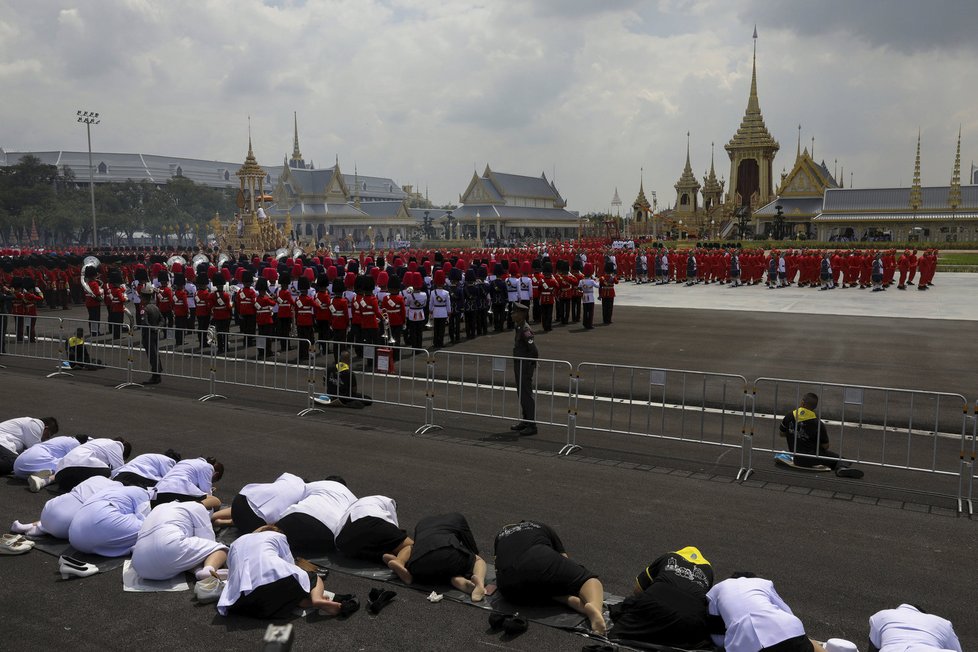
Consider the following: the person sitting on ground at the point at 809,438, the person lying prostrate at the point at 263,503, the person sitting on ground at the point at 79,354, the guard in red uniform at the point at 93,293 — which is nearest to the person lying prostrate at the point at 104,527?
the person lying prostrate at the point at 263,503

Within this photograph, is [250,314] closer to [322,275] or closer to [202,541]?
[322,275]

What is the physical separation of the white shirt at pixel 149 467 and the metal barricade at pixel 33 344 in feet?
27.1

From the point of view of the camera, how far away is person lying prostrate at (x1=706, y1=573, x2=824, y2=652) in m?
4.35

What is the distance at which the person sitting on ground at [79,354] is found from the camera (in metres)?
14.4

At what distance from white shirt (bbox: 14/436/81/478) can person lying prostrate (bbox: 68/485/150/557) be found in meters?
2.03

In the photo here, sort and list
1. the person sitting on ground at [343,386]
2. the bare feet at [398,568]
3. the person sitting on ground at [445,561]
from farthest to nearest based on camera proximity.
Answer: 1. the person sitting on ground at [343,386]
2. the bare feet at [398,568]
3. the person sitting on ground at [445,561]

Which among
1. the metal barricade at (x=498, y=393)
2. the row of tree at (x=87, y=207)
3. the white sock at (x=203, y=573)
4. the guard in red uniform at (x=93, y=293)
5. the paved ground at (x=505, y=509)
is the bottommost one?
the paved ground at (x=505, y=509)

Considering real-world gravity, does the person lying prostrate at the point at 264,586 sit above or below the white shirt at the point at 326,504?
below

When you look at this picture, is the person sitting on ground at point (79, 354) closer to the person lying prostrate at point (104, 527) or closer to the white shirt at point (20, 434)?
the white shirt at point (20, 434)

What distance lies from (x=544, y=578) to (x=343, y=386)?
701 cm

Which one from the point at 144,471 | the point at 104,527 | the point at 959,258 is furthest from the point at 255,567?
the point at 959,258

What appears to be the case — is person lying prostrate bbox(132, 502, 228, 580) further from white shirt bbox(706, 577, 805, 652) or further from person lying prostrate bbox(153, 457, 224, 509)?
white shirt bbox(706, 577, 805, 652)

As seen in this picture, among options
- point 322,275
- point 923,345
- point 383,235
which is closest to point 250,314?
point 322,275

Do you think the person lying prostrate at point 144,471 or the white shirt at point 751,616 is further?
the person lying prostrate at point 144,471
